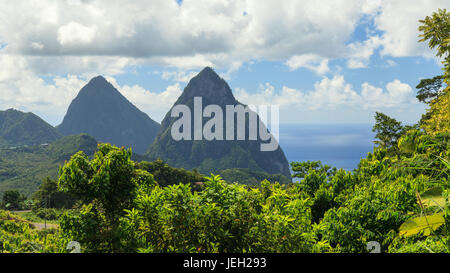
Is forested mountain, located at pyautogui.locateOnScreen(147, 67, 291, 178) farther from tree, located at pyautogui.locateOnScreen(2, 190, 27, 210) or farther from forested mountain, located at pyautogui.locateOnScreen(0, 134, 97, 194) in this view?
tree, located at pyautogui.locateOnScreen(2, 190, 27, 210)

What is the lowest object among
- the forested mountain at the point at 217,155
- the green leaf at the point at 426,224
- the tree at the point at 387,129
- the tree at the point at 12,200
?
the tree at the point at 12,200

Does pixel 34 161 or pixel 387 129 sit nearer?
pixel 387 129

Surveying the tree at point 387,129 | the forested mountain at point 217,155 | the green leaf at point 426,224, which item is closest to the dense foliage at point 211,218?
the green leaf at point 426,224

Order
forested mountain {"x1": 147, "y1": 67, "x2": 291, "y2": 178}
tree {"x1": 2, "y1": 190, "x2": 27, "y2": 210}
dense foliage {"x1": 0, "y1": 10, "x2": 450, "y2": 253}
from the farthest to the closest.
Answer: forested mountain {"x1": 147, "y1": 67, "x2": 291, "y2": 178}, tree {"x1": 2, "y1": 190, "x2": 27, "y2": 210}, dense foliage {"x1": 0, "y1": 10, "x2": 450, "y2": 253}

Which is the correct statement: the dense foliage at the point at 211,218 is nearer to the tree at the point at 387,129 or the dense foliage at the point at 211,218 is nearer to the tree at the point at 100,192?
the tree at the point at 100,192

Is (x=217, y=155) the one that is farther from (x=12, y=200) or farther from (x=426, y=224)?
(x=426, y=224)

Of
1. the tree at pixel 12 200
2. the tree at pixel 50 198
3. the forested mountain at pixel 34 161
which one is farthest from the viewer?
the forested mountain at pixel 34 161

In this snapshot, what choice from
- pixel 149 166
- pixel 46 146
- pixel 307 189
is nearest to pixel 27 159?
pixel 46 146

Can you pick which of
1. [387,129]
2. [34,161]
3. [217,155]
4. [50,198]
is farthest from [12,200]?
[217,155]

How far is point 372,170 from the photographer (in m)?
10.6

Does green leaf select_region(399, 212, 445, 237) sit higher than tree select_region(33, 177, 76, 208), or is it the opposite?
green leaf select_region(399, 212, 445, 237)

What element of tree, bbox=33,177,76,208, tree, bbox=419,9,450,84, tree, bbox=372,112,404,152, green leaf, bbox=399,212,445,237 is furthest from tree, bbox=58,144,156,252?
tree, bbox=33,177,76,208
